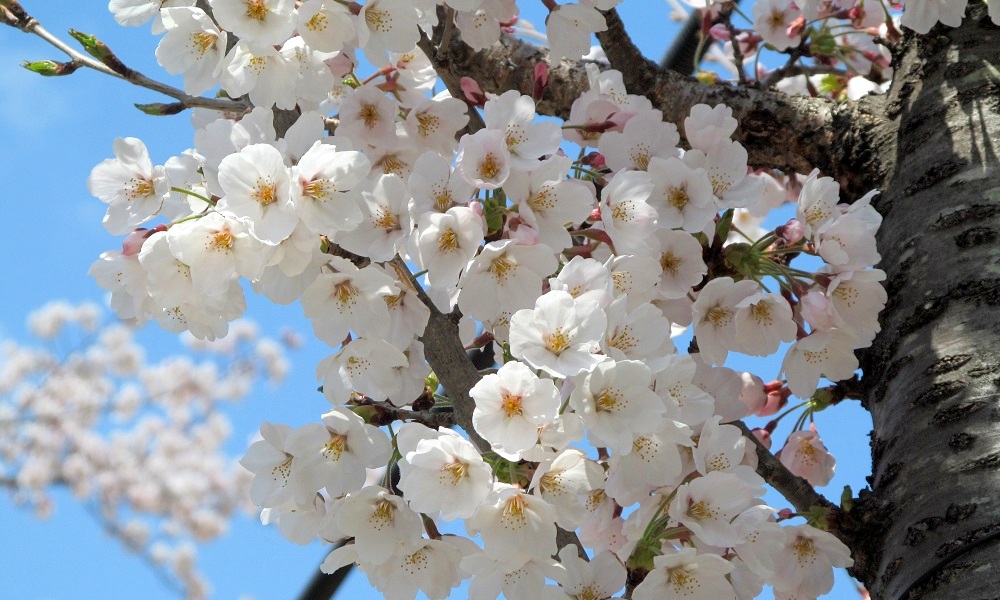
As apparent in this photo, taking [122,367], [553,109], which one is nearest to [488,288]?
[553,109]

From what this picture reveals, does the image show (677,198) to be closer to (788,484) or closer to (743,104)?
(788,484)

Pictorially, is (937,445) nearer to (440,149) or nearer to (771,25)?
(440,149)

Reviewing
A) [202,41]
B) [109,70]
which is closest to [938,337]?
[202,41]

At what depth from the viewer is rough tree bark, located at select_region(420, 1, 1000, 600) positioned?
1362mm

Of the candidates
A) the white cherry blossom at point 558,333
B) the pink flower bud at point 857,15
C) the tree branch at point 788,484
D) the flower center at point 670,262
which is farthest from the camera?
the pink flower bud at point 857,15

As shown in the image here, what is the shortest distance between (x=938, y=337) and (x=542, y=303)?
32.4 inches

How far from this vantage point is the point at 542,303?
106cm

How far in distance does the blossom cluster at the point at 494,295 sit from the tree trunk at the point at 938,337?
0.41 feet

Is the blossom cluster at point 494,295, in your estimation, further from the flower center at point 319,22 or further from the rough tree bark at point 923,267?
the rough tree bark at point 923,267

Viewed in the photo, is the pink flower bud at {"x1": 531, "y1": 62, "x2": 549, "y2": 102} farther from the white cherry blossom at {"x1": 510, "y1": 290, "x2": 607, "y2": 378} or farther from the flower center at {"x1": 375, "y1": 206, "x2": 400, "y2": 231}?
the white cherry blossom at {"x1": 510, "y1": 290, "x2": 607, "y2": 378}

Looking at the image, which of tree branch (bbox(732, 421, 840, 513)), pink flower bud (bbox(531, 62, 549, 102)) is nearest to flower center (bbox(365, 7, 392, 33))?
pink flower bud (bbox(531, 62, 549, 102))

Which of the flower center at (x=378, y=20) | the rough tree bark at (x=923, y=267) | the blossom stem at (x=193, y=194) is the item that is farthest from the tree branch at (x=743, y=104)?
the blossom stem at (x=193, y=194)

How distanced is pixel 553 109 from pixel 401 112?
0.76 meters

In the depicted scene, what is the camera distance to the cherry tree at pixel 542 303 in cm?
112
